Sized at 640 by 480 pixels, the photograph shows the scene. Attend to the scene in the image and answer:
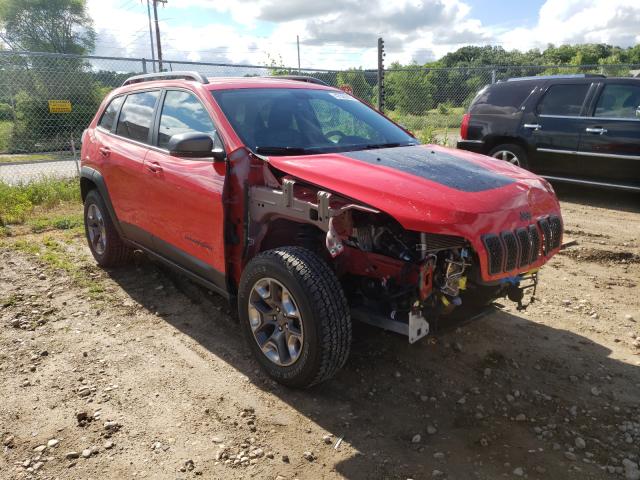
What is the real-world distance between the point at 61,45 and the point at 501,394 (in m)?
34.5

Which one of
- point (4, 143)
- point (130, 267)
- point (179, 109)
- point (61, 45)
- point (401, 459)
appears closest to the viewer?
point (401, 459)

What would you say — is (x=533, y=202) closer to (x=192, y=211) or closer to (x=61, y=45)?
(x=192, y=211)

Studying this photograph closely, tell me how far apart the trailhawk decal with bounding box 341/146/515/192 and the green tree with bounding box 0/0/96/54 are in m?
31.8

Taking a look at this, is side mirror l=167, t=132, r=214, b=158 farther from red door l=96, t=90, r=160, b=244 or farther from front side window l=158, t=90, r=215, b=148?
red door l=96, t=90, r=160, b=244

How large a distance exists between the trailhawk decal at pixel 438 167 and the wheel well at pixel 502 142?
212 inches

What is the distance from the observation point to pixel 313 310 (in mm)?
2902

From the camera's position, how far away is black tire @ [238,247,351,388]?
9.55ft

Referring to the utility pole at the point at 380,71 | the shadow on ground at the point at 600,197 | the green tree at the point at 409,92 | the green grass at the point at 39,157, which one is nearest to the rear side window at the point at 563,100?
the shadow on ground at the point at 600,197

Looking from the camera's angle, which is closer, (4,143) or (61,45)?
(4,143)

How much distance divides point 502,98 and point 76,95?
1128 centimetres

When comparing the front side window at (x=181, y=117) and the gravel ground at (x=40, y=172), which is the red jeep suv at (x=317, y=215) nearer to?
the front side window at (x=181, y=117)

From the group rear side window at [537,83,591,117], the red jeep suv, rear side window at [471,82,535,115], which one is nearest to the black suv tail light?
rear side window at [471,82,535,115]

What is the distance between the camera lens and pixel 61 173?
1034 cm

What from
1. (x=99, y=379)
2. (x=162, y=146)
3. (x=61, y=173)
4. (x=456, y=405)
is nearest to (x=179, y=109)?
(x=162, y=146)
